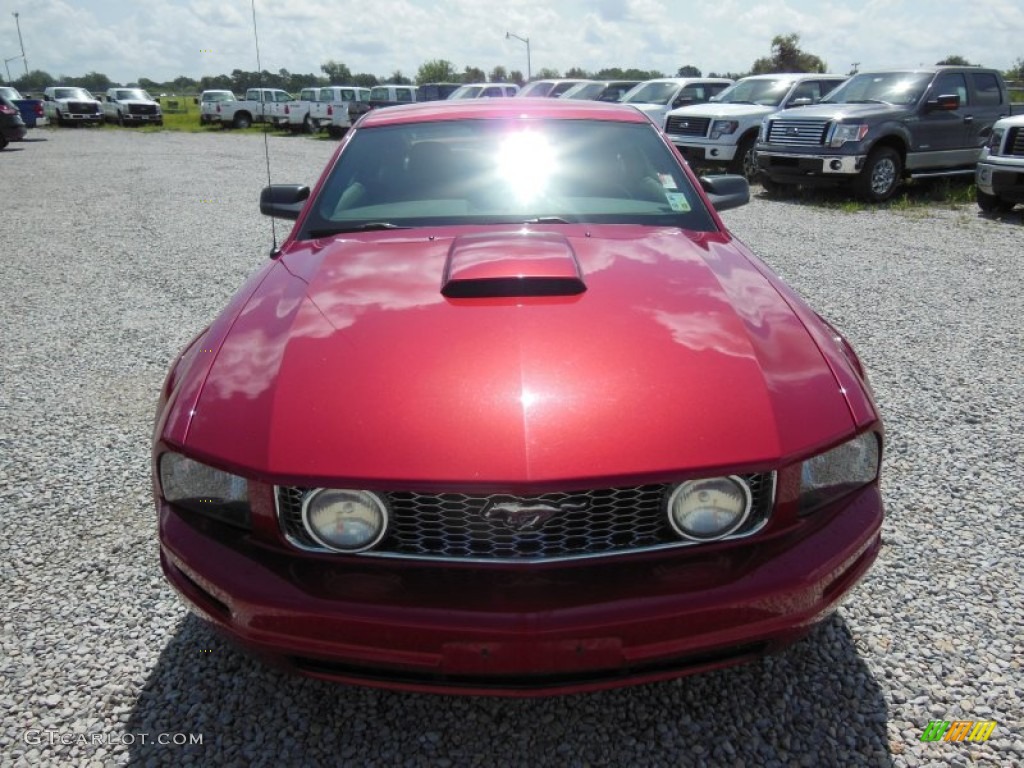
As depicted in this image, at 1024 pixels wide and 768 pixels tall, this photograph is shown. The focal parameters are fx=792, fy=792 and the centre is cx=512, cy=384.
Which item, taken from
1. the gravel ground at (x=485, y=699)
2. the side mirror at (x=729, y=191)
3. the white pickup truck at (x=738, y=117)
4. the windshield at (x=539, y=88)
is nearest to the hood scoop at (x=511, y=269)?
the gravel ground at (x=485, y=699)

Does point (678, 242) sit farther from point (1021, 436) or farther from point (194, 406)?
point (1021, 436)

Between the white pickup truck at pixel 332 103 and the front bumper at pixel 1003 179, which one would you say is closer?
the front bumper at pixel 1003 179

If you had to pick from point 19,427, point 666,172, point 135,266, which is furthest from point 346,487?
point 135,266

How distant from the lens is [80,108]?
31078 mm

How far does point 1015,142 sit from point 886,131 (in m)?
1.58

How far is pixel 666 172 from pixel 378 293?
4.84ft

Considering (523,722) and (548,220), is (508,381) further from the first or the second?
(548,220)

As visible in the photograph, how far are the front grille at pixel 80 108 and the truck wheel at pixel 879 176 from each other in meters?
30.7

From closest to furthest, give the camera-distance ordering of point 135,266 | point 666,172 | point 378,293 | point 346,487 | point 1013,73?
point 346,487 < point 378,293 < point 666,172 < point 135,266 < point 1013,73

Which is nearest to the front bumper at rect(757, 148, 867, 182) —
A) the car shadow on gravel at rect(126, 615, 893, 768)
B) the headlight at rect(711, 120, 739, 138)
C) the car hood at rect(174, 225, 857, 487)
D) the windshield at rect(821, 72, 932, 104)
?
the windshield at rect(821, 72, 932, 104)

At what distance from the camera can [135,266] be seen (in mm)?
7426

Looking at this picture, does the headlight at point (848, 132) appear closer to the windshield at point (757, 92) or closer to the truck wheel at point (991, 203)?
the truck wheel at point (991, 203)

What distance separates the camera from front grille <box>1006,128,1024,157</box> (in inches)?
361

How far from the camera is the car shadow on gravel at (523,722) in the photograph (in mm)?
1913
